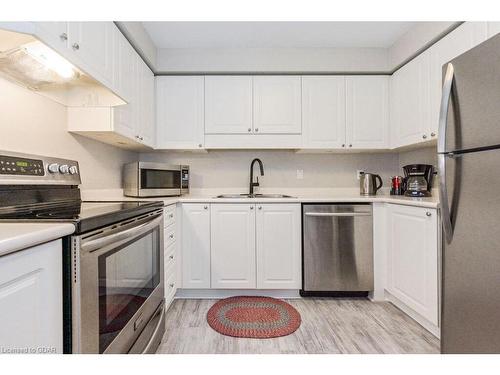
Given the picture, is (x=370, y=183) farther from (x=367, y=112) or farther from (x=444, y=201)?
(x=444, y=201)

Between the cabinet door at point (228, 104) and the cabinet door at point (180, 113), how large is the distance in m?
0.08

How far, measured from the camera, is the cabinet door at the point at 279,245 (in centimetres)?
221

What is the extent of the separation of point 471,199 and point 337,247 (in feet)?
3.92

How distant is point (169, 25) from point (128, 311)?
210 cm

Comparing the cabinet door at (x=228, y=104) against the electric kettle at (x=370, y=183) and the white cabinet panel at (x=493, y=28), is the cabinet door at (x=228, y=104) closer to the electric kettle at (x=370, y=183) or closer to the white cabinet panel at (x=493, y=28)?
the electric kettle at (x=370, y=183)

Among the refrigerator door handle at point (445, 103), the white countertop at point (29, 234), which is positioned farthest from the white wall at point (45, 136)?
the refrigerator door handle at point (445, 103)

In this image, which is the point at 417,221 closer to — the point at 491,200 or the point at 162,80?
the point at 491,200

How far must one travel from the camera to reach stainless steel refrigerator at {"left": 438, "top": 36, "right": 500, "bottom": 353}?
1.00m

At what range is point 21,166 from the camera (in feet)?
4.01

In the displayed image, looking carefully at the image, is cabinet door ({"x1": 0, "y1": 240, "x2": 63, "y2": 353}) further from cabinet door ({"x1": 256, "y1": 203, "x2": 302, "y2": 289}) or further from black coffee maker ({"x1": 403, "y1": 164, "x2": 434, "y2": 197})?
black coffee maker ({"x1": 403, "y1": 164, "x2": 434, "y2": 197})

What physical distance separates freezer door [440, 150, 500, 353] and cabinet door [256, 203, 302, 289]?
1.11 meters

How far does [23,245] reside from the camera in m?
0.60

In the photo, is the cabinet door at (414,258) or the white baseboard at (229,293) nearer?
the cabinet door at (414,258)

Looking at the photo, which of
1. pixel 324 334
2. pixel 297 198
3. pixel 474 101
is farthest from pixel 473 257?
pixel 297 198
